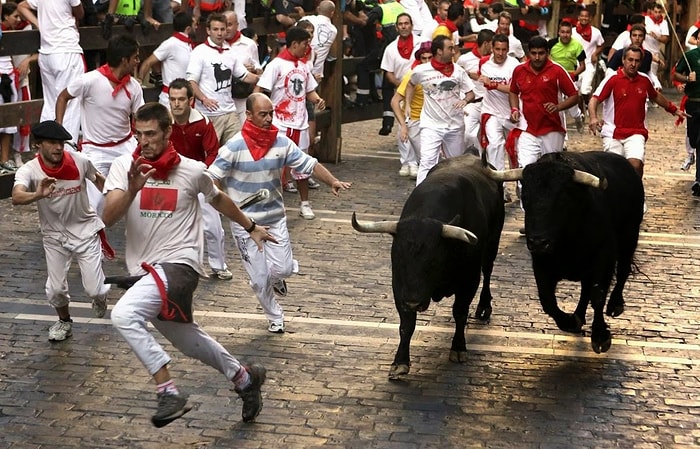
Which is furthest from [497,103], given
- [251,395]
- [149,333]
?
[149,333]

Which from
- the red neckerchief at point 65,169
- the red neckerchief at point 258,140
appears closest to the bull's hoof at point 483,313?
the red neckerchief at point 258,140

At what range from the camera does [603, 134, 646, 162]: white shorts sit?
46.7 ft

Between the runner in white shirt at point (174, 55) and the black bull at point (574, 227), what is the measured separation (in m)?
5.90

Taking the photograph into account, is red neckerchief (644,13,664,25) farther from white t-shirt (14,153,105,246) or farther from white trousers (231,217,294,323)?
white t-shirt (14,153,105,246)

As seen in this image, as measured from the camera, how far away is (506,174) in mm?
10094

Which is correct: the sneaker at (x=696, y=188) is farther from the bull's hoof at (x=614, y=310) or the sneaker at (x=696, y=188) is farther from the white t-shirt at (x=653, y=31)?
the white t-shirt at (x=653, y=31)

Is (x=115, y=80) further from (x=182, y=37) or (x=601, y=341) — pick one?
(x=601, y=341)

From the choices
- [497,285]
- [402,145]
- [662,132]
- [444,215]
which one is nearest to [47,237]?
[444,215]

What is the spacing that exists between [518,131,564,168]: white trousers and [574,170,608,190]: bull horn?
494cm

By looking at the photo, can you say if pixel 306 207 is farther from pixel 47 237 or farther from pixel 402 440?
pixel 402 440

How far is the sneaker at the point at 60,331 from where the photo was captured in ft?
32.4

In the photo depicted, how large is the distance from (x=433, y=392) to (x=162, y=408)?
2.18m

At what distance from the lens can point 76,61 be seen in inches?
569

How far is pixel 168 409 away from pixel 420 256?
7.59ft
